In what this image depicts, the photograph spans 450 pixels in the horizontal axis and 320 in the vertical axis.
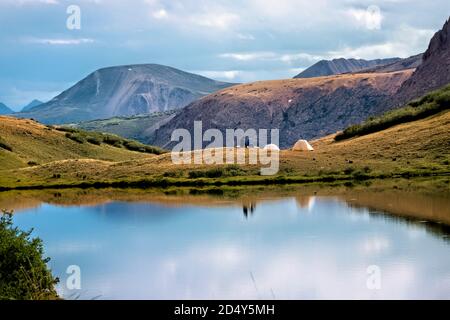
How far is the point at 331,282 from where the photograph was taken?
33.1m

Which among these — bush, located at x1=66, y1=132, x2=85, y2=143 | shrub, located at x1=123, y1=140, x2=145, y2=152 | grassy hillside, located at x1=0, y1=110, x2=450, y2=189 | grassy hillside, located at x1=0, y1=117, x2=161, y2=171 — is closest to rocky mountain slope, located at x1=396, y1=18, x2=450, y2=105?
grassy hillside, located at x1=0, y1=110, x2=450, y2=189

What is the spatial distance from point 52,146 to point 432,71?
291 ft

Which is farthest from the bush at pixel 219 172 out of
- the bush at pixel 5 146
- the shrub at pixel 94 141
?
the shrub at pixel 94 141

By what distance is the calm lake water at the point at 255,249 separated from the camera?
32469 mm

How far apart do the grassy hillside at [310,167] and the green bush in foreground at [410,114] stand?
320 centimetres

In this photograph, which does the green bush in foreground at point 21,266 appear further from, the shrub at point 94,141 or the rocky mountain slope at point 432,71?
the shrub at point 94,141

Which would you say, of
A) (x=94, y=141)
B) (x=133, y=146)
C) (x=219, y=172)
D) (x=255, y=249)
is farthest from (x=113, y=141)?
(x=255, y=249)

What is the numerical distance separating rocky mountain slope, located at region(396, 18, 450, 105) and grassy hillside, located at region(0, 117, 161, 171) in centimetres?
6425

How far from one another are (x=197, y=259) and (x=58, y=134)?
5480 inches

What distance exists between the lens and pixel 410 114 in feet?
416

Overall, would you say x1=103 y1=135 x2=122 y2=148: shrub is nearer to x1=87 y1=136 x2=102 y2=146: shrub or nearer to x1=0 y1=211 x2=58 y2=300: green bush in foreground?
x1=87 y1=136 x2=102 y2=146: shrub
